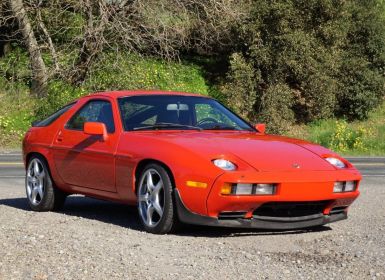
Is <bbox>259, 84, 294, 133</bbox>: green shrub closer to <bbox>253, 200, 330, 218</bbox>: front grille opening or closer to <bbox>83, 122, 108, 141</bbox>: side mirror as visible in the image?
<bbox>83, 122, 108, 141</bbox>: side mirror

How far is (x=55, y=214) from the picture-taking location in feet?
30.1

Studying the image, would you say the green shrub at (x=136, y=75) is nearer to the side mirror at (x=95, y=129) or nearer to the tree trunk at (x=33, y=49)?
the tree trunk at (x=33, y=49)

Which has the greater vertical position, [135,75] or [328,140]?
[135,75]

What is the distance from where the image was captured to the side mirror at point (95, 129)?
8359mm

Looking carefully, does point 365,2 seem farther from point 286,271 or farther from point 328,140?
point 286,271

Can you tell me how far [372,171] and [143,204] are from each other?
1066cm

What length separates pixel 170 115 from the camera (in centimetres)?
864

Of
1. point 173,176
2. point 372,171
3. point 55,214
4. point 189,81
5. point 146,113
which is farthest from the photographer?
point 189,81

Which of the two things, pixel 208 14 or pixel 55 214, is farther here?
pixel 208 14

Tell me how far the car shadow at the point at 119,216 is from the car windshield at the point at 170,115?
3.55 feet

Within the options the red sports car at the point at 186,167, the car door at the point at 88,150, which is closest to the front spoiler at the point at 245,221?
the red sports car at the point at 186,167

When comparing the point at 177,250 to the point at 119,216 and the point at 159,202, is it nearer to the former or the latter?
the point at 159,202

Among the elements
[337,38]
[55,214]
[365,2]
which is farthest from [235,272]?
[365,2]

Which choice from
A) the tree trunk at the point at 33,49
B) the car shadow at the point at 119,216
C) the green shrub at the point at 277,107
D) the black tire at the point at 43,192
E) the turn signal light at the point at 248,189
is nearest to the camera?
the turn signal light at the point at 248,189
